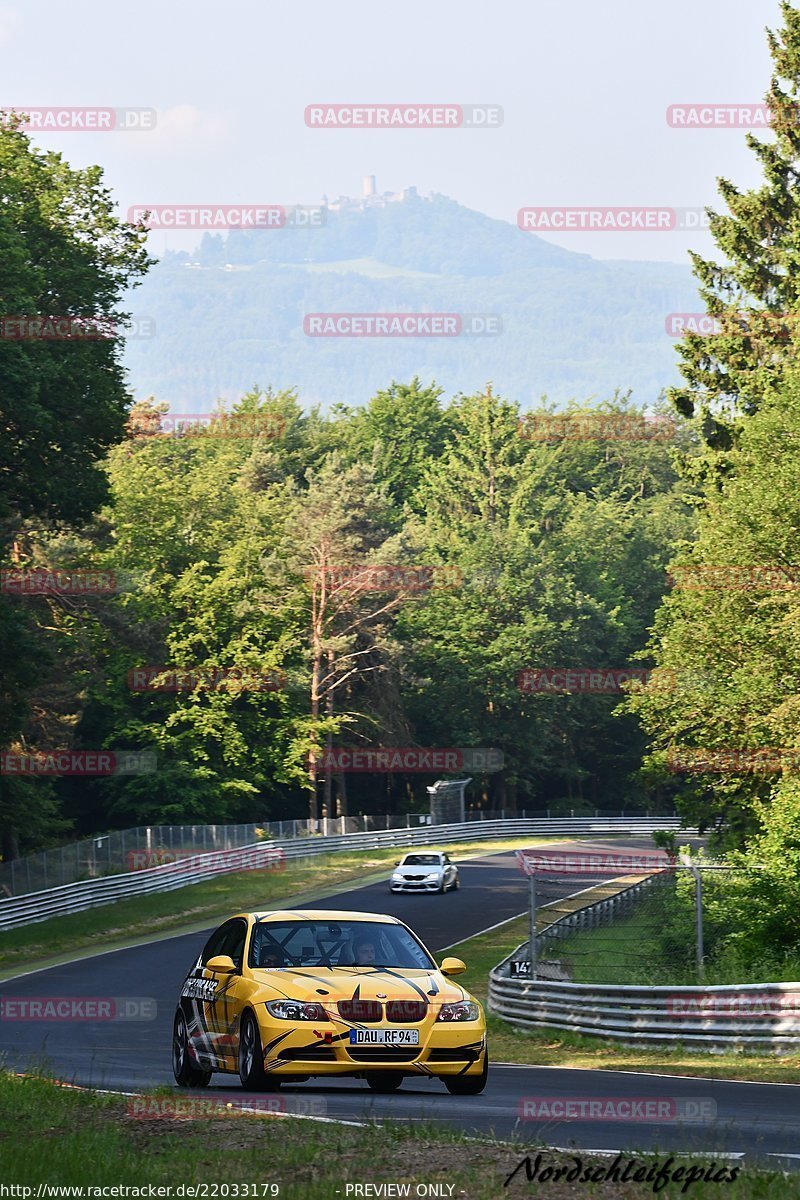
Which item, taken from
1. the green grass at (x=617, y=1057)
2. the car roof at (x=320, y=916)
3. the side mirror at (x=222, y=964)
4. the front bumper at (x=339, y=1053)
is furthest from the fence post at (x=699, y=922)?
the side mirror at (x=222, y=964)

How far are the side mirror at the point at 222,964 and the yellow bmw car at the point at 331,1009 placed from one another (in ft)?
0.04

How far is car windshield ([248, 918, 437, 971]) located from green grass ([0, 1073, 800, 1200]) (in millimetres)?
2740

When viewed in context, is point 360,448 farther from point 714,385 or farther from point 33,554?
point 714,385

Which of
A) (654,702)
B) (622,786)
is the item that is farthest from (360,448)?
(654,702)

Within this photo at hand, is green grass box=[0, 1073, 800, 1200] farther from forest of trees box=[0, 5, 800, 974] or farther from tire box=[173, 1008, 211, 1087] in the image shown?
forest of trees box=[0, 5, 800, 974]

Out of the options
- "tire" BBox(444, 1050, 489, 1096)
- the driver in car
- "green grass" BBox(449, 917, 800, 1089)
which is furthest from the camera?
"green grass" BBox(449, 917, 800, 1089)

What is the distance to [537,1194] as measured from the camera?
8.76 m

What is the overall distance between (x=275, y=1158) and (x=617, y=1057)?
40.2 ft

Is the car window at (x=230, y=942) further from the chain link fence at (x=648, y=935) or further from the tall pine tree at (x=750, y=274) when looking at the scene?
the tall pine tree at (x=750, y=274)

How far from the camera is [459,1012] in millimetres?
13664

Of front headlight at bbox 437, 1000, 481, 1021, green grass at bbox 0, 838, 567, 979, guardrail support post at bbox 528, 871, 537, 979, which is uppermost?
front headlight at bbox 437, 1000, 481, 1021

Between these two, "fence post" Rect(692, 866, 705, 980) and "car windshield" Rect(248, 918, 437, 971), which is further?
Answer: "fence post" Rect(692, 866, 705, 980)

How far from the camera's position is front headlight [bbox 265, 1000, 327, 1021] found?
13.4 m

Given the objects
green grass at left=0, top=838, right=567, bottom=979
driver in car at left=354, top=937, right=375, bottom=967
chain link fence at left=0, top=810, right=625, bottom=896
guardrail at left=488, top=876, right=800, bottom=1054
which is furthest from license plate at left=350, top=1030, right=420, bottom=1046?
chain link fence at left=0, top=810, right=625, bottom=896
